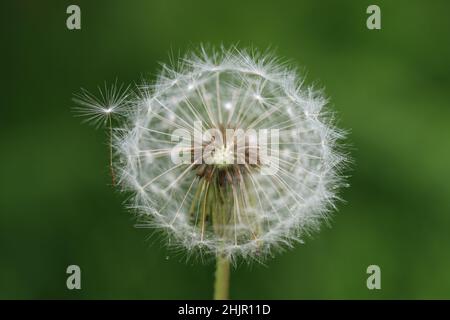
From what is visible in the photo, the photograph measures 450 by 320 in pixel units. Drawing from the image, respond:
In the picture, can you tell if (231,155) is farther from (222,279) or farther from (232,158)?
(222,279)

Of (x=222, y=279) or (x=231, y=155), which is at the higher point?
(x=231, y=155)

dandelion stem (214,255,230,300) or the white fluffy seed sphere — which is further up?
the white fluffy seed sphere

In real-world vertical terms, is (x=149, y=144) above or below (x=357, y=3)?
below

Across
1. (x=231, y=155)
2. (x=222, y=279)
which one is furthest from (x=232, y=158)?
(x=222, y=279)

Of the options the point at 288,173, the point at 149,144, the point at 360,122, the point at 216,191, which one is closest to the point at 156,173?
the point at 149,144

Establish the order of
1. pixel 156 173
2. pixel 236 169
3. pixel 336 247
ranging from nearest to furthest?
pixel 236 169, pixel 156 173, pixel 336 247

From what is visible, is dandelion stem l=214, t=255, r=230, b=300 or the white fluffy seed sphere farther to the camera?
the white fluffy seed sphere

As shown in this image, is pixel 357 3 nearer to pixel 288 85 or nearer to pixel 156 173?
pixel 288 85
